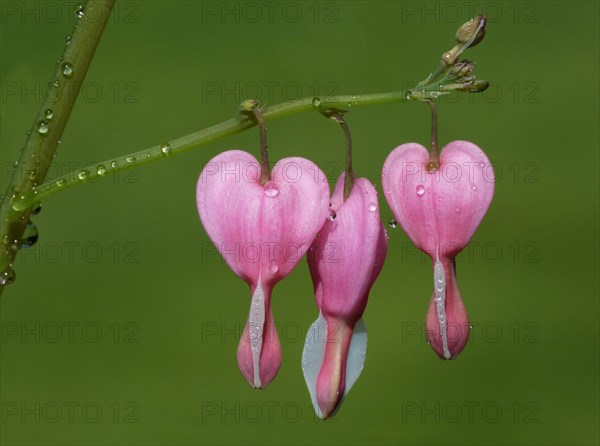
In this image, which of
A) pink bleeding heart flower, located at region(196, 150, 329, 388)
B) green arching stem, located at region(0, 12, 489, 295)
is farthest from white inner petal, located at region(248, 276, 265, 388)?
green arching stem, located at region(0, 12, 489, 295)

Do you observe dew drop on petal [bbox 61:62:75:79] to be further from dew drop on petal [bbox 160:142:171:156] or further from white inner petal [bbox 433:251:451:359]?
white inner petal [bbox 433:251:451:359]

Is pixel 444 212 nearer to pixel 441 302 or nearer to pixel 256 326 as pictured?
pixel 441 302

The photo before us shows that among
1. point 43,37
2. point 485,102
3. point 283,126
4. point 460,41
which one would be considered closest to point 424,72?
point 485,102

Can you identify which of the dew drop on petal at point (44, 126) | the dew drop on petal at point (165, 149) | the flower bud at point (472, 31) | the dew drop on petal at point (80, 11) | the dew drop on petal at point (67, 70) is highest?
the dew drop on petal at point (80, 11)

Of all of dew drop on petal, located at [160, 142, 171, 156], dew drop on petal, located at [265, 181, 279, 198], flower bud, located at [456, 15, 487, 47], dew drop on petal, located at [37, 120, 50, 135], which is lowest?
dew drop on petal, located at [265, 181, 279, 198]

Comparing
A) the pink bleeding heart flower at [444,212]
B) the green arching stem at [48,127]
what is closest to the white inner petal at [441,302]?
the pink bleeding heart flower at [444,212]

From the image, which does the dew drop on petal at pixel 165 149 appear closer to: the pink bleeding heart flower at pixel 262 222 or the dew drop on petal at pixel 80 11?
the pink bleeding heart flower at pixel 262 222

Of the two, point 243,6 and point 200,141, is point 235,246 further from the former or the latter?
point 243,6
